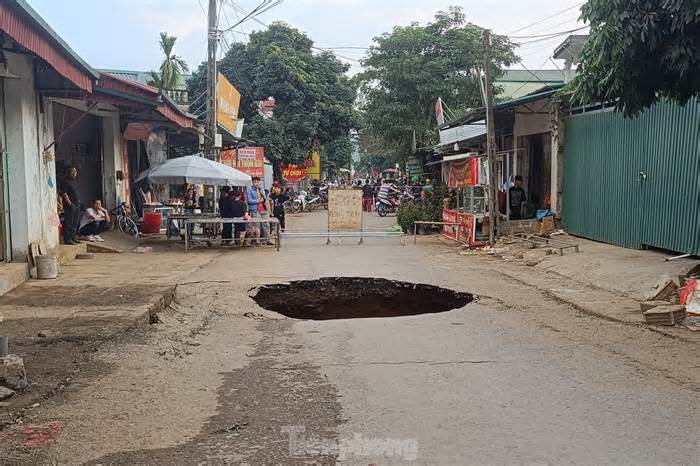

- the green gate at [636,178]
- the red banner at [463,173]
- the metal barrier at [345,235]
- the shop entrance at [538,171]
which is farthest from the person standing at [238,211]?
the shop entrance at [538,171]

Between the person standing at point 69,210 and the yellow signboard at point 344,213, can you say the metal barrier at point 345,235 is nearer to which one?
the yellow signboard at point 344,213

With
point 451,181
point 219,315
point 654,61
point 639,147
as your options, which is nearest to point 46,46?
point 219,315

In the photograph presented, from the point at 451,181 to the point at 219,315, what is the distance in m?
11.6

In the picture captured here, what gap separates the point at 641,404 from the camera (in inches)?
185

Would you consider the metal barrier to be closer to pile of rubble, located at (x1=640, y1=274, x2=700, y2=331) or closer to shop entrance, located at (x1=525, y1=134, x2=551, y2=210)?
shop entrance, located at (x1=525, y1=134, x2=551, y2=210)

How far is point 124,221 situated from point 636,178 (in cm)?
1267

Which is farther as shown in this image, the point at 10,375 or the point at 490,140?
the point at 490,140

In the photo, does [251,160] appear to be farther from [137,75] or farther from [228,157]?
[137,75]

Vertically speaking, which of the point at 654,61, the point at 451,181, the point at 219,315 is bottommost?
the point at 219,315

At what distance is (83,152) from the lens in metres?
16.6

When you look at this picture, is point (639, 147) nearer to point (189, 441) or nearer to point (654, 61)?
point (654, 61)

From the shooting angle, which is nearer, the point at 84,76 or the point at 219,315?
the point at 219,315

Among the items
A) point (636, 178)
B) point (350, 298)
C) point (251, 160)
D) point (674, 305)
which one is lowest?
point (350, 298)

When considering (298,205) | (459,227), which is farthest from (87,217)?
(298,205)
